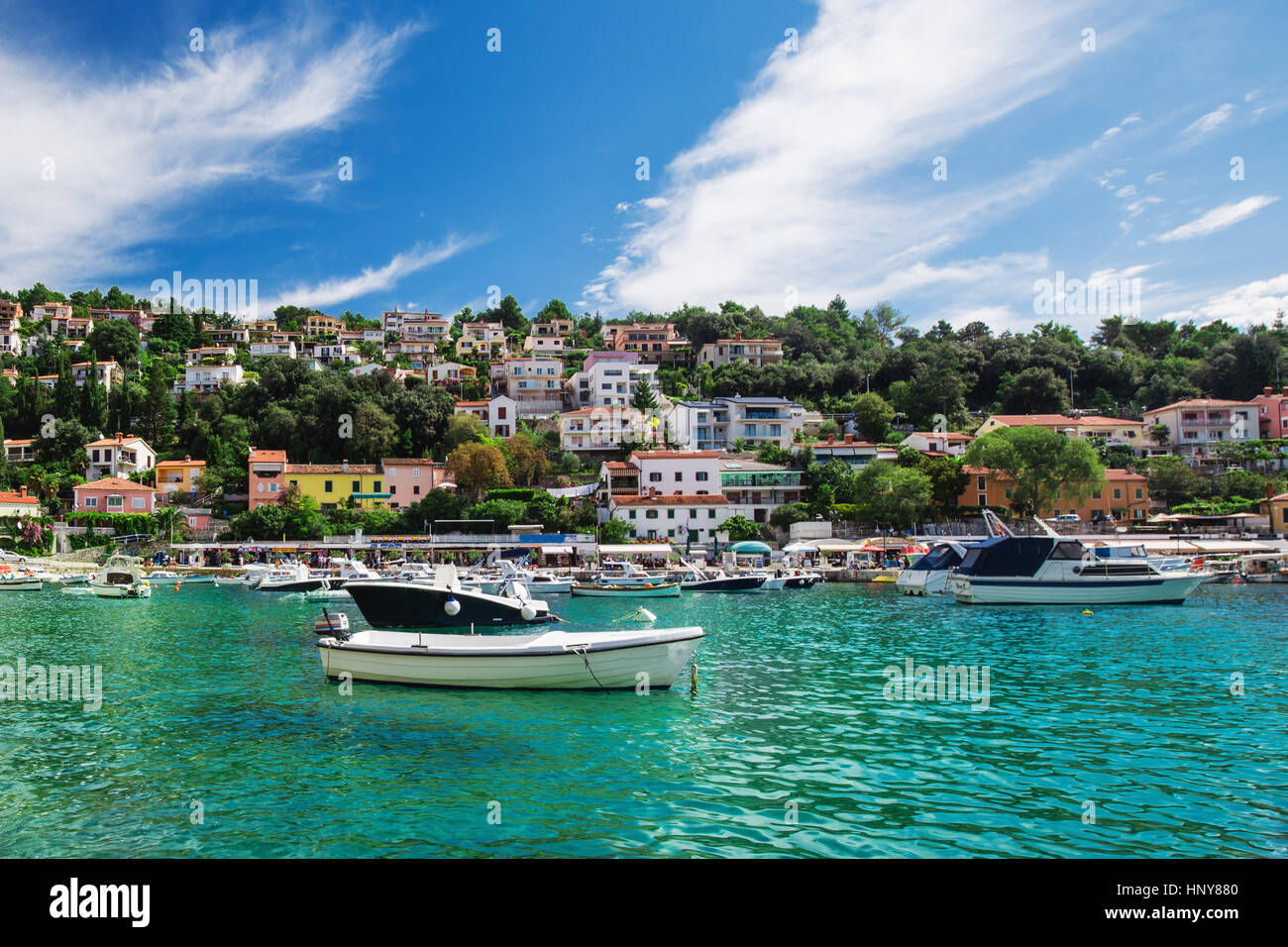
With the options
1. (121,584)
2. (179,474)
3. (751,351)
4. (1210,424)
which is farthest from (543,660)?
(751,351)

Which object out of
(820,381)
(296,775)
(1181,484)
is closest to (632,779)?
(296,775)

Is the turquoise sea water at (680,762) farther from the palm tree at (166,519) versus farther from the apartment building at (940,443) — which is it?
the apartment building at (940,443)

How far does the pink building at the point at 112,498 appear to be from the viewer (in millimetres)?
57406

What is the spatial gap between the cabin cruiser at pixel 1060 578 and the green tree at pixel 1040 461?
20.3 m

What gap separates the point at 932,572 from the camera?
126 feet

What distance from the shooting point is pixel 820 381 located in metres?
87.3

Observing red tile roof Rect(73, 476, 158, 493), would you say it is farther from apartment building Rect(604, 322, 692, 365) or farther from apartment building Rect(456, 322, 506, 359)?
apartment building Rect(604, 322, 692, 365)

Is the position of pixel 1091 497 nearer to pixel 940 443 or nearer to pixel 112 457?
pixel 940 443

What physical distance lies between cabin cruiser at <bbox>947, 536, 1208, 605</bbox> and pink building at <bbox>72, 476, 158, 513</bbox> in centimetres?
5645

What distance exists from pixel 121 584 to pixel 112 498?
2163 cm
